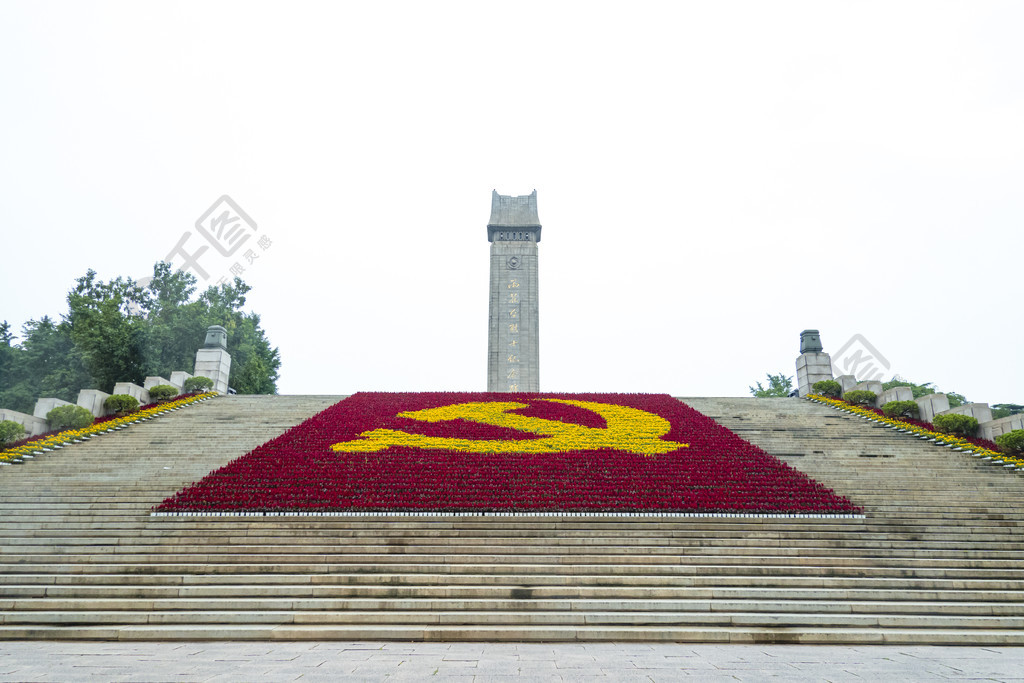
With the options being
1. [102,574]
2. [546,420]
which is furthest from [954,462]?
[102,574]

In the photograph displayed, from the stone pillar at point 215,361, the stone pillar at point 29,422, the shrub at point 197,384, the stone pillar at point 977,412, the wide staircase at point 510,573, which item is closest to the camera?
the wide staircase at point 510,573

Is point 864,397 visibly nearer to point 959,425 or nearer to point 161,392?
point 959,425

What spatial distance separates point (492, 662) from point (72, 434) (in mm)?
16131

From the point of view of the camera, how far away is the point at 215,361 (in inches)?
1024

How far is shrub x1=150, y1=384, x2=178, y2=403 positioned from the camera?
22.8m

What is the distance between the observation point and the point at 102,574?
9.86m

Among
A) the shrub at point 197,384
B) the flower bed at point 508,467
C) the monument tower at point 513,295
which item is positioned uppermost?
the monument tower at point 513,295

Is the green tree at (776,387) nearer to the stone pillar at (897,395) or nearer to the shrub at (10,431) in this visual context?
the stone pillar at (897,395)

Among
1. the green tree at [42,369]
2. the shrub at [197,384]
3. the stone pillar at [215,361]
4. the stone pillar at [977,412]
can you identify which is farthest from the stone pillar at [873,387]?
the green tree at [42,369]

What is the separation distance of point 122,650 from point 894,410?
68.1 ft

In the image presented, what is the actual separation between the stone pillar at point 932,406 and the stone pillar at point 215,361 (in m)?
24.9

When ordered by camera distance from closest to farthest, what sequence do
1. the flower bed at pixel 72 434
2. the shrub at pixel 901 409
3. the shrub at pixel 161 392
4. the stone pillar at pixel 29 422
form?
1. the flower bed at pixel 72 434
2. the stone pillar at pixel 29 422
3. the shrub at pixel 901 409
4. the shrub at pixel 161 392

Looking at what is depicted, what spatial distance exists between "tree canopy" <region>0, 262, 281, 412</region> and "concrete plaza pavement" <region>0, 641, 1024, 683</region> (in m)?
24.6

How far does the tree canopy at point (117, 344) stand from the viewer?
1166 inches
